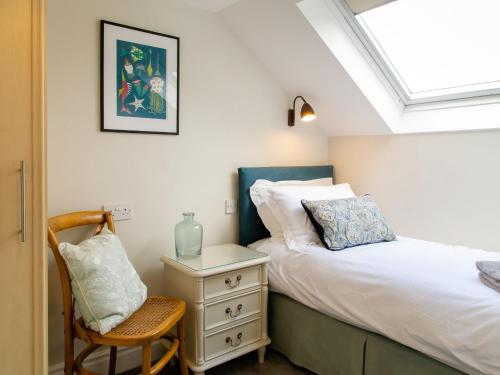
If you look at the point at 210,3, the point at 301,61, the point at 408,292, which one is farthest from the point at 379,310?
the point at 210,3

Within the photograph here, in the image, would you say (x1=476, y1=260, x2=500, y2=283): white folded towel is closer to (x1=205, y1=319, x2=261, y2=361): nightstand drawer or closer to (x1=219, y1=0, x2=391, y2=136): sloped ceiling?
(x1=205, y1=319, x2=261, y2=361): nightstand drawer

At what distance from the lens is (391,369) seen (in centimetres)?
183

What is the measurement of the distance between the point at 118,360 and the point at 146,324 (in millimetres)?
643

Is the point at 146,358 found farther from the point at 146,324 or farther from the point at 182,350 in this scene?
the point at 182,350

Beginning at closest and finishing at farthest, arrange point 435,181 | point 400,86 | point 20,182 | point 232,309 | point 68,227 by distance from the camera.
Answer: point 20,182
point 68,227
point 232,309
point 435,181
point 400,86

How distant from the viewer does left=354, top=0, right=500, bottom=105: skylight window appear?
2396 mm

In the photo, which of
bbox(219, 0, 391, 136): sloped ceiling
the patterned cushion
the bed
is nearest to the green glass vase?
the bed

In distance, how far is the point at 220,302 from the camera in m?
2.16

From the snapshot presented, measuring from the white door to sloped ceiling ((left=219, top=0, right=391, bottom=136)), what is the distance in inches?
57.1

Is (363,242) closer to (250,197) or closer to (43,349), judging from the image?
(250,197)

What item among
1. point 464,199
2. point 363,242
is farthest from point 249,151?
point 464,199

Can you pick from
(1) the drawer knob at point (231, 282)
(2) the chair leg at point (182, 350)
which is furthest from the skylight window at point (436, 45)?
(2) the chair leg at point (182, 350)

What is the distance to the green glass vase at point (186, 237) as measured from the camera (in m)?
2.33

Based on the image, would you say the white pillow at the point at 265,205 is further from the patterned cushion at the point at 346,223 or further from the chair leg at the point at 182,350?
the chair leg at the point at 182,350
